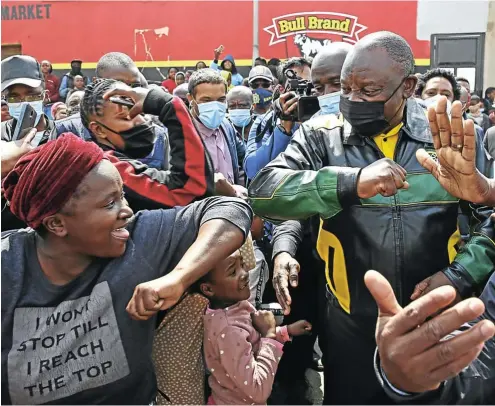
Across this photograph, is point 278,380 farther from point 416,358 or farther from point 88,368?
point 416,358

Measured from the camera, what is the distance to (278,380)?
136 inches

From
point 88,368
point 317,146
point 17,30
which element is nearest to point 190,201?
point 317,146

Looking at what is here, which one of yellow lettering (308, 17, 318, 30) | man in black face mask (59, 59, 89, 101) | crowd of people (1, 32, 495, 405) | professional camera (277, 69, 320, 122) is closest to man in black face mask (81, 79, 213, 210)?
crowd of people (1, 32, 495, 405)

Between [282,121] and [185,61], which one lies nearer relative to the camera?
[282,121]

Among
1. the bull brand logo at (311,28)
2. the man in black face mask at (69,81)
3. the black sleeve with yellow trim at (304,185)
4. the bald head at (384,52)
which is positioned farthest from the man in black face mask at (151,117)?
the bull brand logo at (311,28)

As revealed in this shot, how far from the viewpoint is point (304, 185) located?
2145 mm

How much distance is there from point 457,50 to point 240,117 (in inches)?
247

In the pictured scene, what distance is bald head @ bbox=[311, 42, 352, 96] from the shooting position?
3266mm

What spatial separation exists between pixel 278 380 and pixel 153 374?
5.53ft

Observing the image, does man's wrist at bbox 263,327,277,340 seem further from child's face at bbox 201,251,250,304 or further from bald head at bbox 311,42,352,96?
bald head at bbox 311,42,352,96

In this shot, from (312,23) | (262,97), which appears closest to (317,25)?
(312,23)

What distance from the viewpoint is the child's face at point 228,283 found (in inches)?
84.8

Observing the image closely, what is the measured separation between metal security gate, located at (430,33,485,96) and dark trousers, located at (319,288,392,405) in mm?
8790

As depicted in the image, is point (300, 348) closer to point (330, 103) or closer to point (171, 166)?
point (330, 103)
